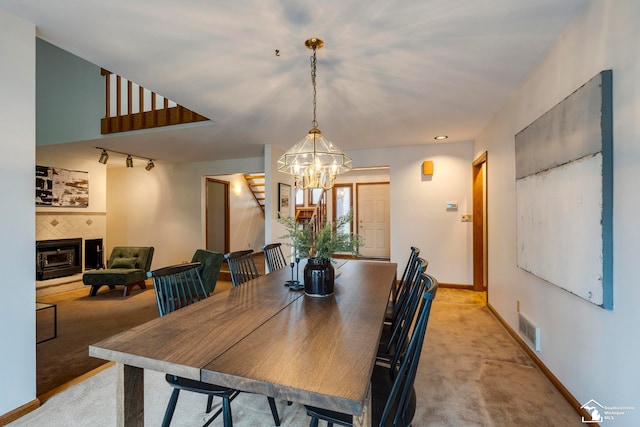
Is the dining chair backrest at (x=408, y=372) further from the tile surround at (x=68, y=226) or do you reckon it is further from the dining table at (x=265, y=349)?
the tile surround at (x=68, y=226)

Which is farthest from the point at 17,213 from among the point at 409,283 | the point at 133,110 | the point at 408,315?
the point at 133,110

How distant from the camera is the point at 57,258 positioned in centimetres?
502

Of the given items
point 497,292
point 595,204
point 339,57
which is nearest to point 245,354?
point 595,204

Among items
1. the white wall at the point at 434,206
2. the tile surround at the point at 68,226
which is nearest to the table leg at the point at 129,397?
the white wall at the point at 434,206

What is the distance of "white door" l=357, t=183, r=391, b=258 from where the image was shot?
7605 mm

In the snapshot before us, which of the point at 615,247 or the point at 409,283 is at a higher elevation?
the point at 615,247

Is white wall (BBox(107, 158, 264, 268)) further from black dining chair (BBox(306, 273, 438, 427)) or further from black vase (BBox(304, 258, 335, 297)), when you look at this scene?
black dining chair (BBox(306, 273, 438, 427))

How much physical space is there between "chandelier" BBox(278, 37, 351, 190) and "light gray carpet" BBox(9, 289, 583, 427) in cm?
173

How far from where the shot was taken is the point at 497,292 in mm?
3361

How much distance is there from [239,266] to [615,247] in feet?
7.76

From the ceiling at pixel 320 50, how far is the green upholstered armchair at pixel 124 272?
293 centimetres

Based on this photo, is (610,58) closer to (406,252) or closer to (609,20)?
(609,20)

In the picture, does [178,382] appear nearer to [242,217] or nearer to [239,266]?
[239,266]

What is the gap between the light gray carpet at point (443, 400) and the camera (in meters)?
1.73
